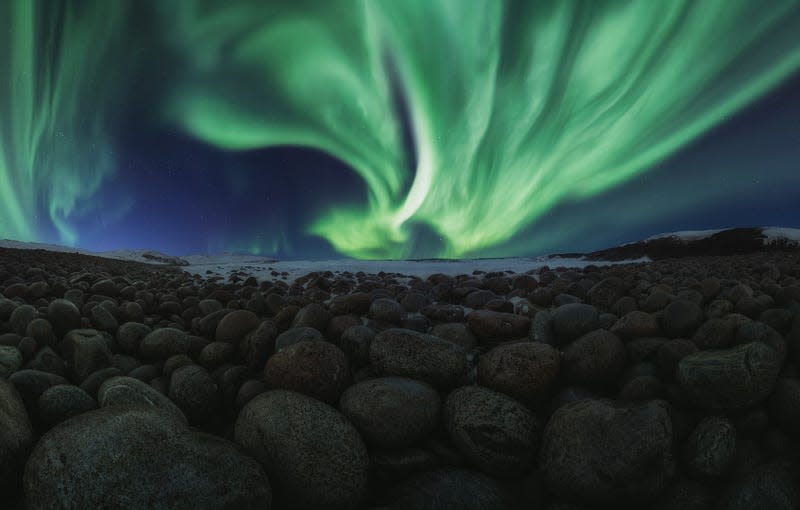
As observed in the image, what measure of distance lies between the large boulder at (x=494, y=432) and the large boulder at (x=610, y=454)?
106 mm

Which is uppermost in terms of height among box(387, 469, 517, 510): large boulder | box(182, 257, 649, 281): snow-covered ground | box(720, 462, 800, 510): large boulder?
box(182, 257, 649, 281): snow-covered ground

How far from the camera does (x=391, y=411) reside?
6.69ft

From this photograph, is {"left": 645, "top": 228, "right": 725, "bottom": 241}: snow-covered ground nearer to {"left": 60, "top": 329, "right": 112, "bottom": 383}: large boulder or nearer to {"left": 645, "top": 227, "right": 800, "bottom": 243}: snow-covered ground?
{"left": 645, "top": 227, "right": 800, "bottom": 243}: snow-covered ground

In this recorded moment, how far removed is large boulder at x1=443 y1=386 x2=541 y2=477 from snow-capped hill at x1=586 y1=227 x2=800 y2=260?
29.3 metres

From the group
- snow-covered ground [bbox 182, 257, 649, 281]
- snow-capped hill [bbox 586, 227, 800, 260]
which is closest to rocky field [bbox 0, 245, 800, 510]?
snow-covered ground [bbox 182, 257, 649, 281]

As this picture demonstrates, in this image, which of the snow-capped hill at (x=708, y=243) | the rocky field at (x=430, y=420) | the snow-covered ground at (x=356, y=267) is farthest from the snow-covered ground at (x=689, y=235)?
the rocky field at (x=430, y=420)

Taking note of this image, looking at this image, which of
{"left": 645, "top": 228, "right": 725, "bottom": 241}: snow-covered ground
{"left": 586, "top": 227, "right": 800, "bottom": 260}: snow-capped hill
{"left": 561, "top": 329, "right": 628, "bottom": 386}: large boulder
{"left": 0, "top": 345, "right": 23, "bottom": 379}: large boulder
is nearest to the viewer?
{"left": 561, "top": 329, "right": 628, "bottom": 386}: large boulder

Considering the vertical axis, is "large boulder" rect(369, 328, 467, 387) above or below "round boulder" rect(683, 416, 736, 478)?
above

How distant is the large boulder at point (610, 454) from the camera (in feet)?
5.59

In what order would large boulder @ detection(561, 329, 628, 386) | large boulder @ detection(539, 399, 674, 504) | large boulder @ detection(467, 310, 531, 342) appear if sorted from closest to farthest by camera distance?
1. large boulder @ detection(539, 399, 674, 504)
2. large boulder @ detection(561, 329, 628, 386)
3. large boulder @ detection(467, 310, 531, 342)

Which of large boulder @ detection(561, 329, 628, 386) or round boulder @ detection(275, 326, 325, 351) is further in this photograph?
round boulder @ detection(275, 326, 325, 351)

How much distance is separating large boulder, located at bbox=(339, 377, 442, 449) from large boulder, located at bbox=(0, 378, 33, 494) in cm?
139

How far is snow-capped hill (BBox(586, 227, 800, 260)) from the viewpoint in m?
24.6

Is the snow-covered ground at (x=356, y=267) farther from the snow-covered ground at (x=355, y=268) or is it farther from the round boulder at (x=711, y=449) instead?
the round boulder at (x=711, y=449)
